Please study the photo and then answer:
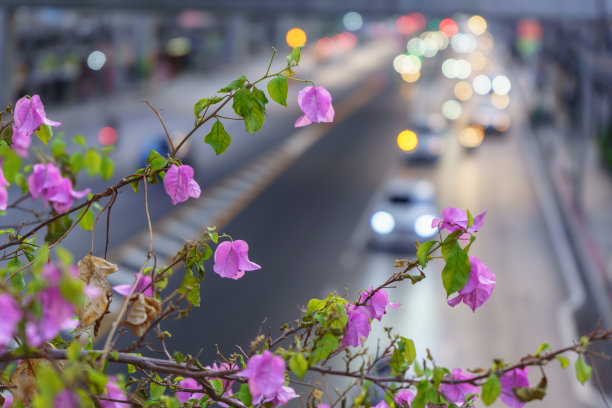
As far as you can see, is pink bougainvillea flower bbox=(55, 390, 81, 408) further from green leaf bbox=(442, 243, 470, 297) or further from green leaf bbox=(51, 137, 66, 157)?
green leaf bbox=(51, 137, 66, 157)

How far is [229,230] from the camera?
23000 mm

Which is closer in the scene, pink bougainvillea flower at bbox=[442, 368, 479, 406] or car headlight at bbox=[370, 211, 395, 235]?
pink bougainvillea flower at bbox=[442, 368, 479, 406]

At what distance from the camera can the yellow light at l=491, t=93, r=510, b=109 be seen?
1892 inches

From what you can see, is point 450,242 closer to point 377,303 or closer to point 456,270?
point 456,270

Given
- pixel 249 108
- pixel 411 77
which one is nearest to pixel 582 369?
pixel 249 108

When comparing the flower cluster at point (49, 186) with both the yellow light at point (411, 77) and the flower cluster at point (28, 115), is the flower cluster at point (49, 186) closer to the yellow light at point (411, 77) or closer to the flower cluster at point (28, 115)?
the flower cluster at point (28, 115)

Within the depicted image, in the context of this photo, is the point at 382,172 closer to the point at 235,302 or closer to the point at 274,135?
the point at 274,135

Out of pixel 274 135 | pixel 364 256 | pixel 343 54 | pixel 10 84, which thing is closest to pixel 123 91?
pixel 274 135

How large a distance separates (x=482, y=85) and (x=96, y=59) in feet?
88.1

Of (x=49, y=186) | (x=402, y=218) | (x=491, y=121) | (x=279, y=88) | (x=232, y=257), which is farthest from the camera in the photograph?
(x=491, y=121)

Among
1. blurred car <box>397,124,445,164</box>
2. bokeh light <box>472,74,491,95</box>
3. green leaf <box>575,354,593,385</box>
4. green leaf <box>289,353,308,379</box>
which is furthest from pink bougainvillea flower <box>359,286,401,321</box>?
bokeh light <box>472,74,491,95</box>

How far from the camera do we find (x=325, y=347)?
366 centimetres

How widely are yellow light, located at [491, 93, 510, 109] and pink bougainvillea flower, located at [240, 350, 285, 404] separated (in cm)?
4523

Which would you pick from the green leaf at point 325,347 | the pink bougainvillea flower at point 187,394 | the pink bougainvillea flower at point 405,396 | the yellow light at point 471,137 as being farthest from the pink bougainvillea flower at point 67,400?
the yellow light at point 471,137
